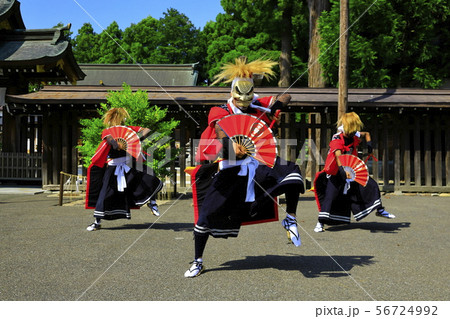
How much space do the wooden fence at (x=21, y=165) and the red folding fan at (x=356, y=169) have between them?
36.5 feet

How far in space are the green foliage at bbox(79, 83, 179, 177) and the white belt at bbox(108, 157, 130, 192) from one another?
13.5 feet

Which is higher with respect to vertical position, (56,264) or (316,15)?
(316,15)

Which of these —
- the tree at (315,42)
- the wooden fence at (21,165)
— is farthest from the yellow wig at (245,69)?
the tree at (315,42)

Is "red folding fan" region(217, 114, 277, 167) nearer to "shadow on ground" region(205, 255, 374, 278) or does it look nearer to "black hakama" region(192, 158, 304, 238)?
"black hakama" region(192, 158, 304, 238)

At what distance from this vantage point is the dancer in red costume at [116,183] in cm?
704

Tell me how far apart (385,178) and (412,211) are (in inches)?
180

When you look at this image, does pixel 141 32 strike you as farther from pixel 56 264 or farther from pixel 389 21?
pixel 56 264

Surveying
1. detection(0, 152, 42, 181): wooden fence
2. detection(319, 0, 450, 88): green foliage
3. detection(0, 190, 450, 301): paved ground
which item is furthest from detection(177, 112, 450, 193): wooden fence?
detection(0, 190, 450, 301): paved ground

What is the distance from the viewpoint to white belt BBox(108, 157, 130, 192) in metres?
7.06

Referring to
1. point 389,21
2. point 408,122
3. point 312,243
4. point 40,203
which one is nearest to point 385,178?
point 408,122

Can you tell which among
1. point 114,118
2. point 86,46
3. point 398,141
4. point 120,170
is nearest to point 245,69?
point 114,118

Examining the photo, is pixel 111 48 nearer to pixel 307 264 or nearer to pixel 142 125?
pixel 142 125

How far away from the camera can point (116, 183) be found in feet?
23.4

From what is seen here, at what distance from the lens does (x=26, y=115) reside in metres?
15.7
